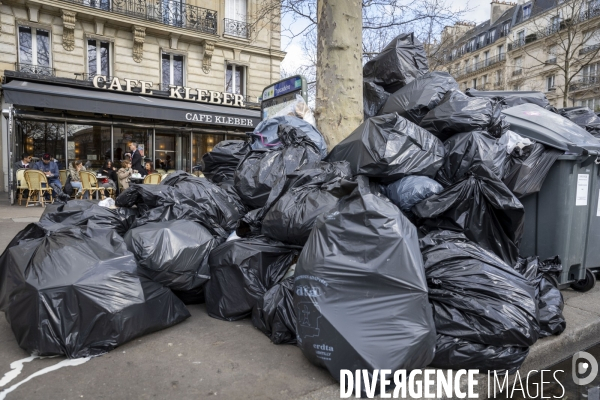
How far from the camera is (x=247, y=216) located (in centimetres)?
285

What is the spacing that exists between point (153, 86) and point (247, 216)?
12.5m

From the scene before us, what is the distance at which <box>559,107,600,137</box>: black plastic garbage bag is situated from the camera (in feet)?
13.4

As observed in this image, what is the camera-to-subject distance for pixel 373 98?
462cm

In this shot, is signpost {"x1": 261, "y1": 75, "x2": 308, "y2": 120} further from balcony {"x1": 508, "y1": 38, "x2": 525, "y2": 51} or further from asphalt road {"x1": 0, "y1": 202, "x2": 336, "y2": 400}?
balcony {"x1": 508, "y1": 38, "x2": 525, "y2": 51}

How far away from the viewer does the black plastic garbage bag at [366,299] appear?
66.7 inches

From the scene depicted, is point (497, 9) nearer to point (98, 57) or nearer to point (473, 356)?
point (98, 57)

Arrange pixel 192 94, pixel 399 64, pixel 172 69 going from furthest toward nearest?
pixel 172 69, pixel 192 94, pixel 399 64

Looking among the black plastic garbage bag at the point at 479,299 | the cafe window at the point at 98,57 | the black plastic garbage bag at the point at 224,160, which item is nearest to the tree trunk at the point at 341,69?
the black plastic garbage bag at the point at 224,160

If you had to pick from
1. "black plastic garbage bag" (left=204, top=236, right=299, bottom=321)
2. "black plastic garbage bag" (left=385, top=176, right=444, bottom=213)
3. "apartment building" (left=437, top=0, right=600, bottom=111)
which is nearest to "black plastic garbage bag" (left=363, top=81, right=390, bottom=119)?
"black plastic garbage bag" (left=385, top=176, right=444, bottom=213)

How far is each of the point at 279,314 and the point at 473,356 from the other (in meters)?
0.97

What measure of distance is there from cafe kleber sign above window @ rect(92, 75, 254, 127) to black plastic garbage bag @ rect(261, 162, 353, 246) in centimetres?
949

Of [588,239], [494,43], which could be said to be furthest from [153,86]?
[494,43]

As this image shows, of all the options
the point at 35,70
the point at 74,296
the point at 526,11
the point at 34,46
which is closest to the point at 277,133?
the point at 74,296

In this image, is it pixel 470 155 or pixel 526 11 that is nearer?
pixel 470 155
